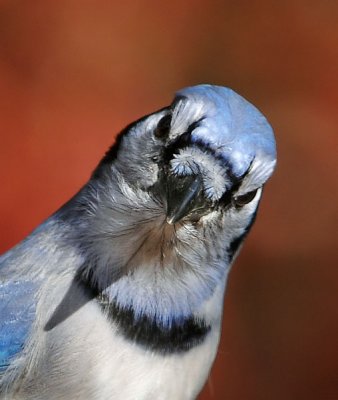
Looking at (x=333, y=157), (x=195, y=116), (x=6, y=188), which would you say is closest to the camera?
(x=195, y=116)

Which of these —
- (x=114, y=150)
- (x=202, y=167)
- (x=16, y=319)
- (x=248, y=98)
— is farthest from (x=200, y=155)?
(x=248, y=98)

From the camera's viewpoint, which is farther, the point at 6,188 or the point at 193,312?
the point at 6,188

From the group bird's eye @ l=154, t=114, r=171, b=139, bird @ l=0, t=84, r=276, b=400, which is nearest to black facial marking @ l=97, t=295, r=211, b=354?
bird @ l=0, t=84, r=276, b=400

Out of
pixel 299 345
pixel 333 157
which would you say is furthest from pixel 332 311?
pixel 333 157

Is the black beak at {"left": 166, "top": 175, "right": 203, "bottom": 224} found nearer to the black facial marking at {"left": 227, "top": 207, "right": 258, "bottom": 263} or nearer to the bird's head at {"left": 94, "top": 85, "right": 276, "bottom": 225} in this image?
the bird's head at {"left": 94, "top": 85, "right": 276, "bottom": 225}

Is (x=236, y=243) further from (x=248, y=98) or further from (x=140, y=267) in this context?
(x=248, y=98)

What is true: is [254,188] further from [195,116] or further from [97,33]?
[97,33]
